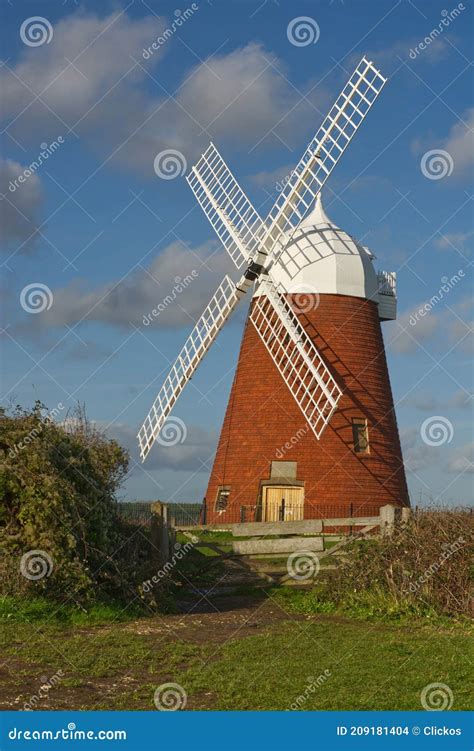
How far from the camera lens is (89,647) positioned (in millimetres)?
10367

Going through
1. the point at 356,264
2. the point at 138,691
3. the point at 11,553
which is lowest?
the point at 138,691

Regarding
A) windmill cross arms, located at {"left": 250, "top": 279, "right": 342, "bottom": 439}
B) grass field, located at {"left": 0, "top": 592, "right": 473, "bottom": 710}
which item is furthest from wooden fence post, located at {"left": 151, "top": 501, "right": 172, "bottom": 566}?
windmill cross arms, located at {"left": 250, "top": 279, "right": 342, "bottom": 439}

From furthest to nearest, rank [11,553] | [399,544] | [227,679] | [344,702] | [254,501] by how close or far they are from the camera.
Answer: [254,501] → [399,544] → [11,553] → [227,679] → [344,702]

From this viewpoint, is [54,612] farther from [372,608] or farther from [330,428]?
[330,428]

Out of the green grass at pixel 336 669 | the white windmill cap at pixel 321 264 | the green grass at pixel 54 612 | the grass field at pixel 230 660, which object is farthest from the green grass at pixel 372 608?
the white windmill cap at pixel 321 264

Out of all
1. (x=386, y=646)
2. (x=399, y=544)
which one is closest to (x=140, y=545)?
(x=399, y=544)

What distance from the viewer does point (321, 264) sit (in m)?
24.6

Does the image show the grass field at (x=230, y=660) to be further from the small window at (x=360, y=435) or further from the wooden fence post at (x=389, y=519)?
the small window at (x=360, y=435)

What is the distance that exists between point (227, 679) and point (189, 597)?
6.74 meters

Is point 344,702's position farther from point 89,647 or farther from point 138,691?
point 89,647

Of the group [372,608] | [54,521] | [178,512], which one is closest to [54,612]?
[54,521]

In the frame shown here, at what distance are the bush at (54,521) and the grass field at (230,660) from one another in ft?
1.60

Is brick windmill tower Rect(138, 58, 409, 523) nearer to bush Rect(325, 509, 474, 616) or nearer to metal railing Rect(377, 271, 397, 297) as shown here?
metal railing Rect(377, 271, 397, 297)

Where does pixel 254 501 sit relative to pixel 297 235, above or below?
below
